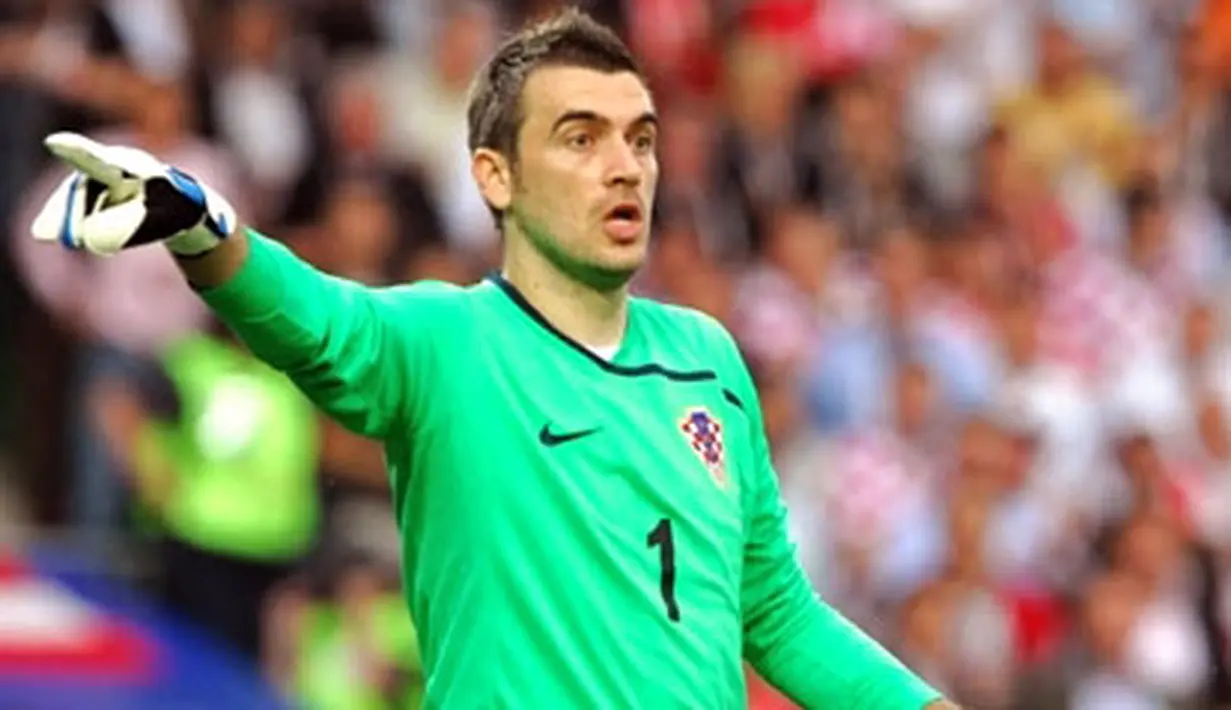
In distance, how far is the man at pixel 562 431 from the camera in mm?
5539

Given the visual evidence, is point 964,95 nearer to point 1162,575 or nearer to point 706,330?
point 1162,575

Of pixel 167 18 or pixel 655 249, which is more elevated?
pixel 167 18

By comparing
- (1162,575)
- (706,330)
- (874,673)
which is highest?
(706,330)

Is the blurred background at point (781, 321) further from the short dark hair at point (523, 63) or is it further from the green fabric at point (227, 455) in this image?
the short dark hair at point (523, 63)

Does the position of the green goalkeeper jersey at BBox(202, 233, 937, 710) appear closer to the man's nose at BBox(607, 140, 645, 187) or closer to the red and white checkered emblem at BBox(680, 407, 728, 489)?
the red and white checkered emblem at BBox(680, 407, 728, 489)

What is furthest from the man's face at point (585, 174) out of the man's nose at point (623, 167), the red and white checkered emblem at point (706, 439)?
the red and white checkered emblem at point (706, 439)

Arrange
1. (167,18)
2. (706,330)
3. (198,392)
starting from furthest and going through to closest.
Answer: (167,18) → (198,392) → (706,330)

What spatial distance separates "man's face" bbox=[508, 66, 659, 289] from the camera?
18.9ft

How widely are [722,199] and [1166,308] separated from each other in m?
2.43

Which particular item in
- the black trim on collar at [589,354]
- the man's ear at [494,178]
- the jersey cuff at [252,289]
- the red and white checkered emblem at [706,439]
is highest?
the man's ear at [494,178]

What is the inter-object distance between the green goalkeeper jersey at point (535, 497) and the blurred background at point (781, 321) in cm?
571

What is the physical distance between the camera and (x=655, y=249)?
13180 millimetres

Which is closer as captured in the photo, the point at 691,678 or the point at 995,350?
the point at 691,678

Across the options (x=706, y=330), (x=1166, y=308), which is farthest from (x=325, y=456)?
(x=706, y=330)
